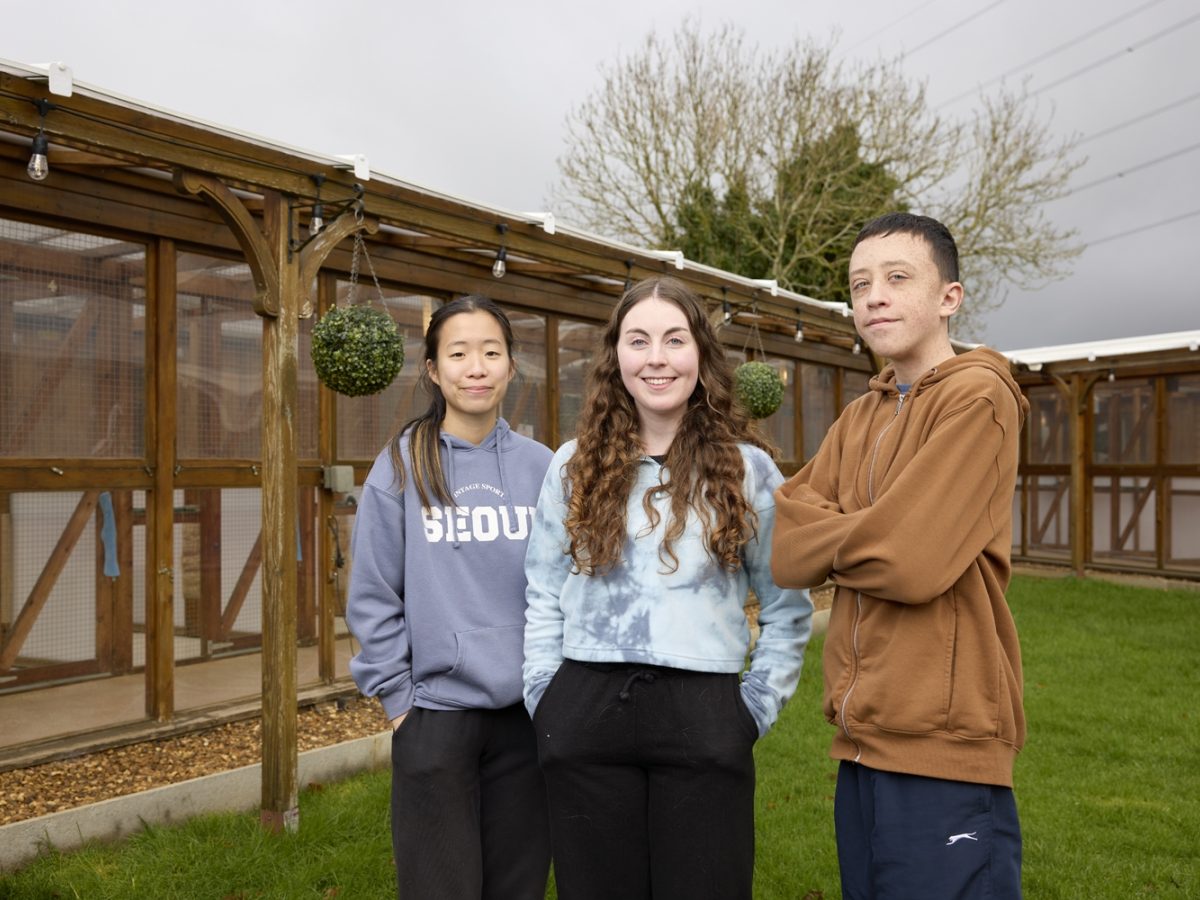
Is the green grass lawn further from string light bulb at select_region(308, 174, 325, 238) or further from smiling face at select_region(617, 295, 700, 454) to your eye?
string light bulb at select_region(308, 174, 325, 238)

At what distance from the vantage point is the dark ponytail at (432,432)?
7.48 feet

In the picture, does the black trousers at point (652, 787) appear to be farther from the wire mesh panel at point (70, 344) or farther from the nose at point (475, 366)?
the wire mesh panel at point (70, 344)

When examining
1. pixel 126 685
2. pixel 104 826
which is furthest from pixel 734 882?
pixel 126 685

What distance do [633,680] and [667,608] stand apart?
0.49ft

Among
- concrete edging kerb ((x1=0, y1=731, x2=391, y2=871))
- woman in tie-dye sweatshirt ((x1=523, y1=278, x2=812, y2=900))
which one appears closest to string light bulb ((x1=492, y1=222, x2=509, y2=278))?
concrete edging kerb ((x1=0, y1=731, x2=391, y2=871))

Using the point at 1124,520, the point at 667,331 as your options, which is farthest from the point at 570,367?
the point at 1124,520

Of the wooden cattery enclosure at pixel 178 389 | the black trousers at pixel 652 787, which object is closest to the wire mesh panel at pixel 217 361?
the wooden cattery enclosure at pixel 178 389

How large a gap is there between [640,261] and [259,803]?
4235mm

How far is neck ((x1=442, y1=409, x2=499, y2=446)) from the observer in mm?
2402

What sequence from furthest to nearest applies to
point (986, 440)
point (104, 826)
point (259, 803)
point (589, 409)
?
point (259, 803)
point (104, 826)
point (589, 409)
point (986, 440)

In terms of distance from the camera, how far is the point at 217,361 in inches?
213

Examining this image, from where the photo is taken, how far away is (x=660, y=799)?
5.94ft

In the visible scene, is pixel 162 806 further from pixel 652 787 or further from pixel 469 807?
pixel 652 787

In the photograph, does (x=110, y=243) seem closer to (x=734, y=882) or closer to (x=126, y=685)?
(x=126, y=685)
